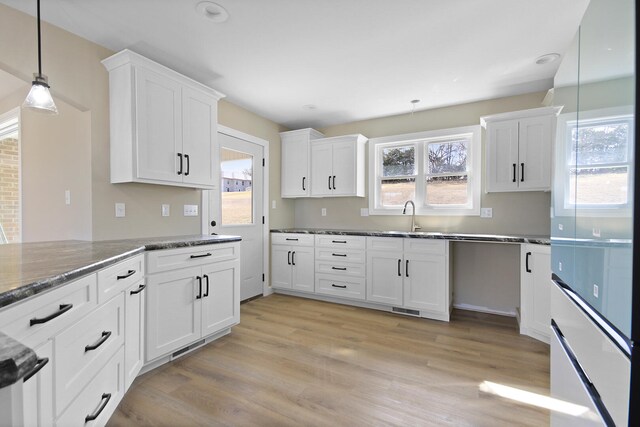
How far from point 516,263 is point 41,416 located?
4.03m

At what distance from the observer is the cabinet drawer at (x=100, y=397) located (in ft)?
3.81

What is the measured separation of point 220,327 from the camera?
2.63 m

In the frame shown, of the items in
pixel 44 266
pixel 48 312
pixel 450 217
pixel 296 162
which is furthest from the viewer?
pixel 296 162

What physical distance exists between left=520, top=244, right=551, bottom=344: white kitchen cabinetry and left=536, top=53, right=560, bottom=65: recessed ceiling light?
1694 mm

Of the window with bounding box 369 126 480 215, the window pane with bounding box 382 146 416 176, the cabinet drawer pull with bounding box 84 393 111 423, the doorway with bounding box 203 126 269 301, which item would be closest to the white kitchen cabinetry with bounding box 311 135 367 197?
the window with bounding box 369 126 480 215

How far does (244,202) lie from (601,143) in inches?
142

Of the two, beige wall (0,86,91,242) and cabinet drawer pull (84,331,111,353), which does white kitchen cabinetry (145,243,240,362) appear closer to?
cabinet drawer pull (84,331,111,353)

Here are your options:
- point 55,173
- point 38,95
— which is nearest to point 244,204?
point 55,173

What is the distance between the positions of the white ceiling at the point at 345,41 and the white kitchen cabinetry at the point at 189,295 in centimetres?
171

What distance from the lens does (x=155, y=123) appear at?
2479mm

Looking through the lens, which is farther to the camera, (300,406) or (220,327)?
(220,327)

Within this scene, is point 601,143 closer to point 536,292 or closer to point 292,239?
point 536,292

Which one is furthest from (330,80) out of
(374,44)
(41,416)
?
(41,416)

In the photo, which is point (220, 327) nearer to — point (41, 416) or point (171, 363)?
point (171, 363)
